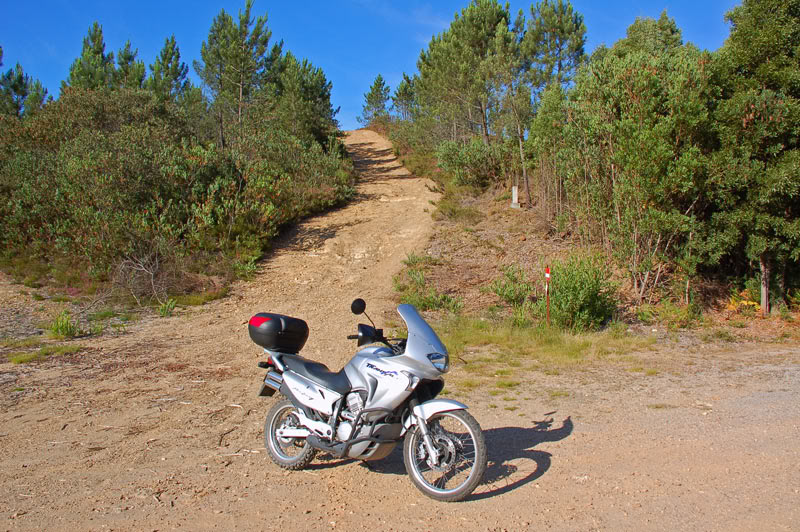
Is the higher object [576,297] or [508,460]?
[576,297]

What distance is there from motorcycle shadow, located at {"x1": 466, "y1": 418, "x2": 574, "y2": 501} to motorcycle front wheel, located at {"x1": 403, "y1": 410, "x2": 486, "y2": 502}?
177mm

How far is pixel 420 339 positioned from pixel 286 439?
1.51m

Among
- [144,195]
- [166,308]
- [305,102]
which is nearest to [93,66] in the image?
[305,102]

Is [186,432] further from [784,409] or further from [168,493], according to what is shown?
[784,409]

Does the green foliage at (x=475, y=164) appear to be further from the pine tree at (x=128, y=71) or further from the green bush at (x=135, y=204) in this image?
the pine tree at (x=128, y=71)

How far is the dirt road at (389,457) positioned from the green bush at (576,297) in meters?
1.91

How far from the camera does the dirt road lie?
3656 millimetres

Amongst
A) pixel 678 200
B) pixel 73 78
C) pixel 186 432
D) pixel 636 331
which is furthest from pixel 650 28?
pixel 73 78

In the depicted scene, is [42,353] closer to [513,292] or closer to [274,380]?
[274,380]

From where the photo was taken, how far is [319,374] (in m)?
4.37

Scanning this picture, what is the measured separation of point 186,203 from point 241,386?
10.8 m

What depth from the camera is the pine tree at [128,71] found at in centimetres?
2682

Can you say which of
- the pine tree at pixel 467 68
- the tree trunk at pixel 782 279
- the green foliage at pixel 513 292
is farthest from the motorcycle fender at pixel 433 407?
the pine tree at pixel 467 68

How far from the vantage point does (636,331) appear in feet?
34.3
